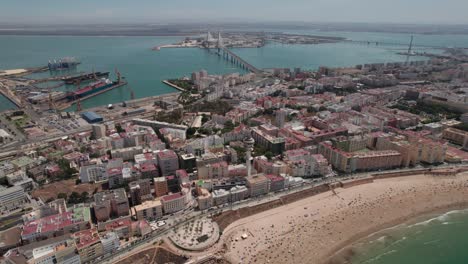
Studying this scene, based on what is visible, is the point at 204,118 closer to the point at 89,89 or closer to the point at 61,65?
the point at 89,89

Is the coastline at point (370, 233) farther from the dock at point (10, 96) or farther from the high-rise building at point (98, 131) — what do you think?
the dock at point (10, 96)

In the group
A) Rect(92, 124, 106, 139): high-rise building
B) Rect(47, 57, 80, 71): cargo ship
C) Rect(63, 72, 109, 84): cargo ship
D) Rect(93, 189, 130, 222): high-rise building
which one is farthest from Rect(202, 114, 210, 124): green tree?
Rect(47, 57, 80, 71): cargo ship

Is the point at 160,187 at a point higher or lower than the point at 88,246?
higher

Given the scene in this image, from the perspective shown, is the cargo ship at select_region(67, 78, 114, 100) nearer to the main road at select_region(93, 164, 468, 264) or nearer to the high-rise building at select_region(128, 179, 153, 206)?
the high-rise building at select_region(128, 179, 153, 206)

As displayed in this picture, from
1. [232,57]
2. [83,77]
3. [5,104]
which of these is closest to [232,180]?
[5,104]

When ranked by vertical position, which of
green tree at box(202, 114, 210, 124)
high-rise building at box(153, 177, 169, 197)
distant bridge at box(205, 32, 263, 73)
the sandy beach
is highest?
distant bridge at box(205, 32, 263, 73)
